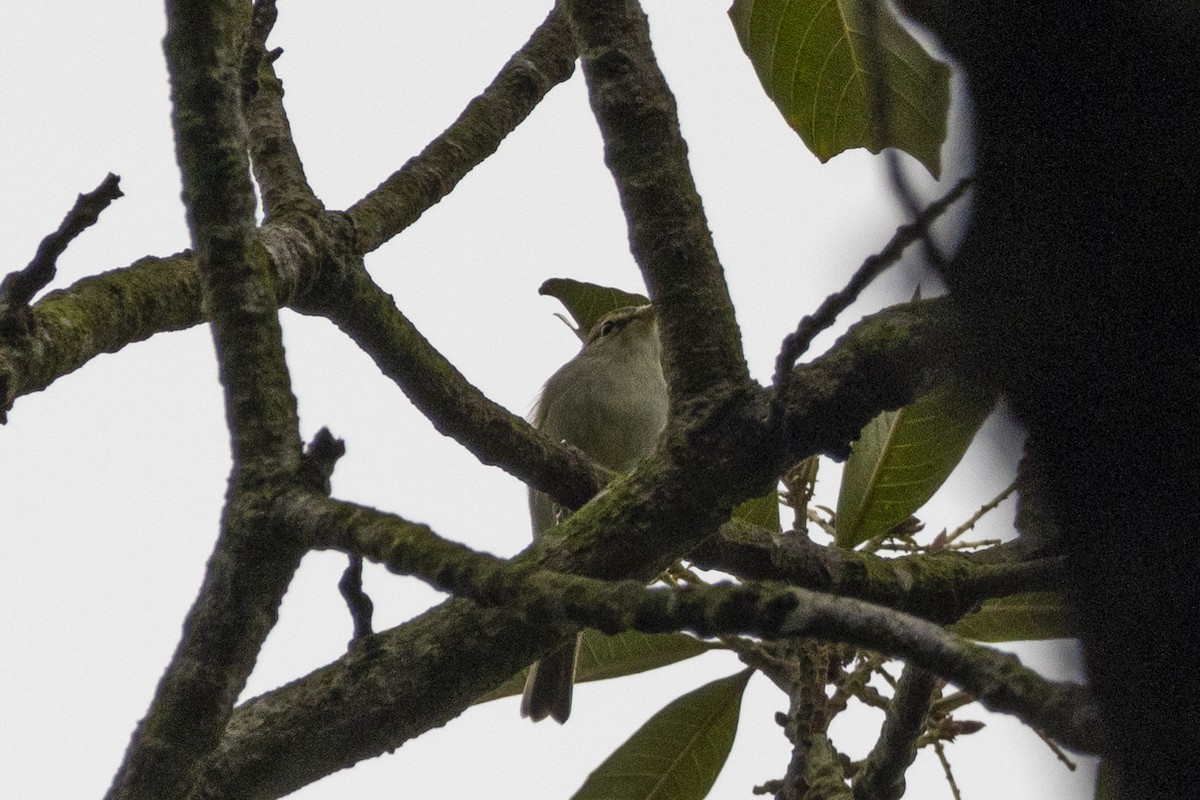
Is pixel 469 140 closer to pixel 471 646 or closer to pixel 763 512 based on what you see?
pixel 763 512

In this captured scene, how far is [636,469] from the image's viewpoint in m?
2.15

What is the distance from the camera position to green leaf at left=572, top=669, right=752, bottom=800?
3408mm

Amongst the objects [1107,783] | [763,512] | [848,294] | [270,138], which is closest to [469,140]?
[270,138]

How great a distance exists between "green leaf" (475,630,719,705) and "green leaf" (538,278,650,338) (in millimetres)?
973

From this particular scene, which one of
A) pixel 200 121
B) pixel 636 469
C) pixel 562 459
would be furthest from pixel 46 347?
pixel 562 459

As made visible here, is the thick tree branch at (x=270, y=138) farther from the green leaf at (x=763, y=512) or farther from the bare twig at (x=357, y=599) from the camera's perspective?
the green leaf at (x=763, y=512)

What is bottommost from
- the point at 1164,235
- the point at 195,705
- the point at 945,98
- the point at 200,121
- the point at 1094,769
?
the point at 1094,769

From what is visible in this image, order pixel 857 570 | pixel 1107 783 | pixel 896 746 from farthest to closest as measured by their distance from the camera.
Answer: pixel 896 746 < pixel 857 570 < pixel 1107 783

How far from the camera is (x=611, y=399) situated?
5.34 meters

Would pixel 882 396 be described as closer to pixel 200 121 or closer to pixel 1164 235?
pixel 1164 235

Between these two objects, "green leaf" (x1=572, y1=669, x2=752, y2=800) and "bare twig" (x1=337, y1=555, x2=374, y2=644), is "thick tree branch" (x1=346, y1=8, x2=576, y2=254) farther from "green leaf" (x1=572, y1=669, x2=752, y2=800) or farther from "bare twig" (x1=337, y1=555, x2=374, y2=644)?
"green leaf" (x1=572, y1=669, x2=752, y2=800)

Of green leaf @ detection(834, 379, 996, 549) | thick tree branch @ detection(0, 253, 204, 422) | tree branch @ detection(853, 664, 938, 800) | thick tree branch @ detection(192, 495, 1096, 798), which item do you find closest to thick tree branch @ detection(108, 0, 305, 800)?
thick tree branch @ detection(192, 495, 1096, 798)

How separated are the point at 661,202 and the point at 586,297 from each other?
1888 millimetres

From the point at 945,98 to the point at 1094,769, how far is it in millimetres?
716
